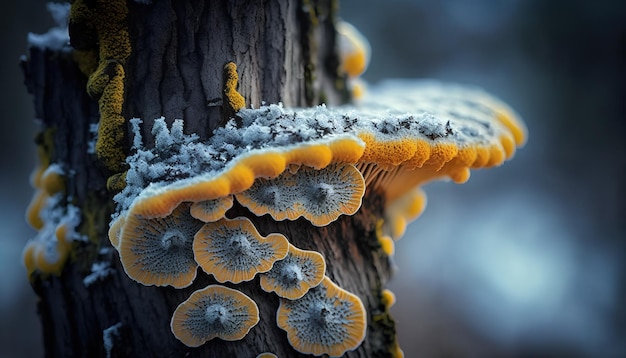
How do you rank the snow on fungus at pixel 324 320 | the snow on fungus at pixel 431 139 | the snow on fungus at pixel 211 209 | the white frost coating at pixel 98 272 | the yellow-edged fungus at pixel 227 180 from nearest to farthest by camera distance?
the yellow-edged fungus at pixel 227 180, the snow on fungus at pixel 211 209, the snow on fungus at pixel 431 139, the snow on fungus at pixel 324 320, the white frost coating at pixel 98 272

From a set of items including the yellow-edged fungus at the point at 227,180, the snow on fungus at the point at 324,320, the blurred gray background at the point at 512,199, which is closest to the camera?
the yellow-edged fungus at the point at 227,180

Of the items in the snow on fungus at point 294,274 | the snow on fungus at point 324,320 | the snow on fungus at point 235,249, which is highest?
the snow on fungus at point 235,249

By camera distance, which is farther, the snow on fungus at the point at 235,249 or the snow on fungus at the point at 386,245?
the snow on fungus at the point at 386,245

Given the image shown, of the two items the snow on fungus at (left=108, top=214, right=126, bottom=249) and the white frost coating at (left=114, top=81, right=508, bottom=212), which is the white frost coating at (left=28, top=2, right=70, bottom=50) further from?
the snow on fungus at (left=108, top=214, right=126, bottom=249)

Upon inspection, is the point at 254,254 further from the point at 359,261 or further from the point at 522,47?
the point at 522,47

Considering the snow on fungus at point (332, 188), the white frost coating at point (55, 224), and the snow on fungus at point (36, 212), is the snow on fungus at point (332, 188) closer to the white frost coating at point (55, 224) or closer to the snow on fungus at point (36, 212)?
the white frost coating at point (55, 224)

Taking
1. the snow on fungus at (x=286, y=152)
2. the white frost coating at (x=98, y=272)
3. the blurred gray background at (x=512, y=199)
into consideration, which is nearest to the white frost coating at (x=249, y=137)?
the snow on fungus at (x=286, y=152)

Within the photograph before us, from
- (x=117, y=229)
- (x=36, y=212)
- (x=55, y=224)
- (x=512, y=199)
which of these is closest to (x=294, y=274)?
(x=117, y=229)
